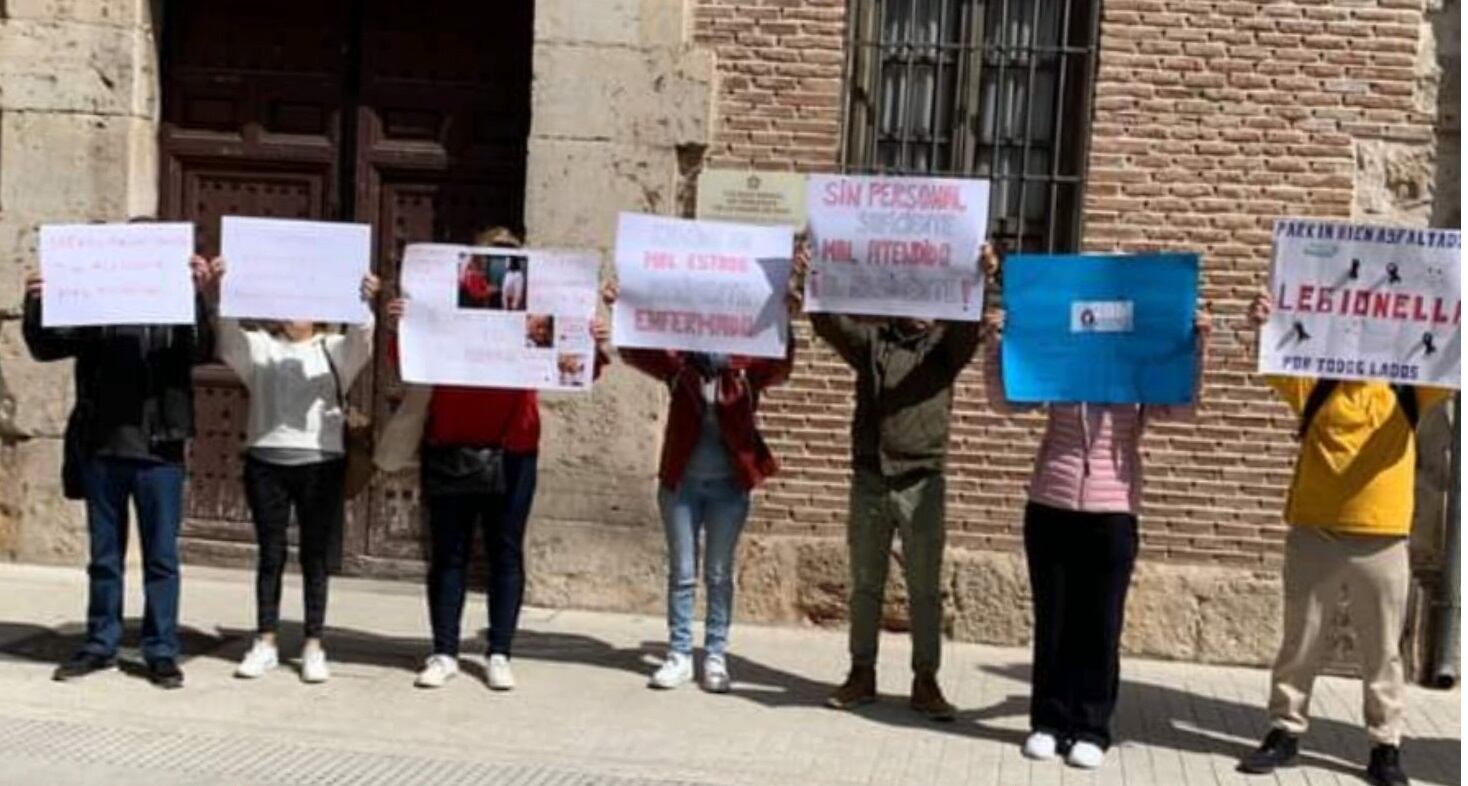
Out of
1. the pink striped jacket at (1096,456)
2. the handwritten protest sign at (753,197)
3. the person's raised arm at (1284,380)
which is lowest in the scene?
the pink striped jacket at (1096,456)

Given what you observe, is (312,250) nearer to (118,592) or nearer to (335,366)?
(335,366)

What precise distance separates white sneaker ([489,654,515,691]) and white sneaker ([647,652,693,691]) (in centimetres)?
59

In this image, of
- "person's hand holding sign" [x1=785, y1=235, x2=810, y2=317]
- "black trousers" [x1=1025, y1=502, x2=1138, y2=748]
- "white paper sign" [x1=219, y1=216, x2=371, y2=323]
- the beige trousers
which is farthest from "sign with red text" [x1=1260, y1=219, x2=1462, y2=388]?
"white paper sign" [x1=219, y1=216, x2=371, y2=323]

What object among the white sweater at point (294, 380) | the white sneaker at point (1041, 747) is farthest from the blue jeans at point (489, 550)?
the white sneaker at point (1041, 747)

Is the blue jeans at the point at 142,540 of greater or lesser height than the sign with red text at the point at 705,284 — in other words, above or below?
below

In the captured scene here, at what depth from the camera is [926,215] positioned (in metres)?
6.12

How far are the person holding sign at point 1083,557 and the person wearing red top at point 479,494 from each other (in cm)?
193

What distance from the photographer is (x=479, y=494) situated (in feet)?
21.3

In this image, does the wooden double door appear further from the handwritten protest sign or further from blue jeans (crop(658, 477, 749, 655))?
blue jeans (crop(658, 477, 749, 655))

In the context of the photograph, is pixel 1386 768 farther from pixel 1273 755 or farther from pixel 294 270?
pixel 294 270

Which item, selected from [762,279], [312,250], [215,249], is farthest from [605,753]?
[215,249]

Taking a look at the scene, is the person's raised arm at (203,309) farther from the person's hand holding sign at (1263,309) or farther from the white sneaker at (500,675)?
the person's hand holding sign at (1263,309)

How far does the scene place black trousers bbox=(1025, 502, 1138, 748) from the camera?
581cm

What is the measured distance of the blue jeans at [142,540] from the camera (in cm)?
637
